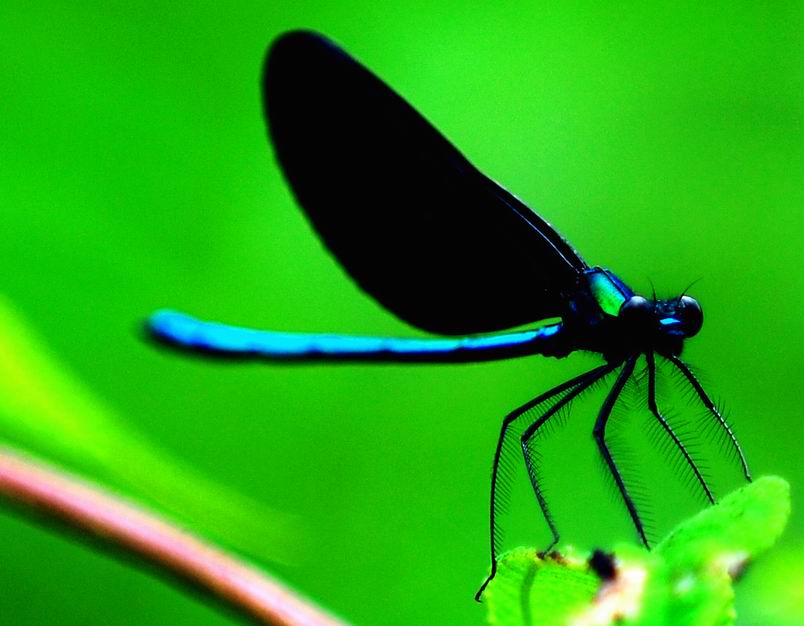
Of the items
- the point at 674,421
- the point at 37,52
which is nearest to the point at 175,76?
the point at 37,52

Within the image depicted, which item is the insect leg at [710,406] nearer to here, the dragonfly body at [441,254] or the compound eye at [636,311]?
the dragonfly body at [441,254]

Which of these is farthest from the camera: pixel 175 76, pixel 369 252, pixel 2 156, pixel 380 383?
pixel 175 76

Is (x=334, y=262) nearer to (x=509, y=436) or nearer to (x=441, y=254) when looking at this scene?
(x=441, y=254)

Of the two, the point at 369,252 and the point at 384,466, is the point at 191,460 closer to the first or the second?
the point at 384,466

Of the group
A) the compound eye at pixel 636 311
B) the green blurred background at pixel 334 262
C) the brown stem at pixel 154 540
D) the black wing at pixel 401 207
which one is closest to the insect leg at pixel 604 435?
the compound eye at pixel 636 311

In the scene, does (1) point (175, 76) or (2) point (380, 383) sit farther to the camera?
(1) point (175, 76)
